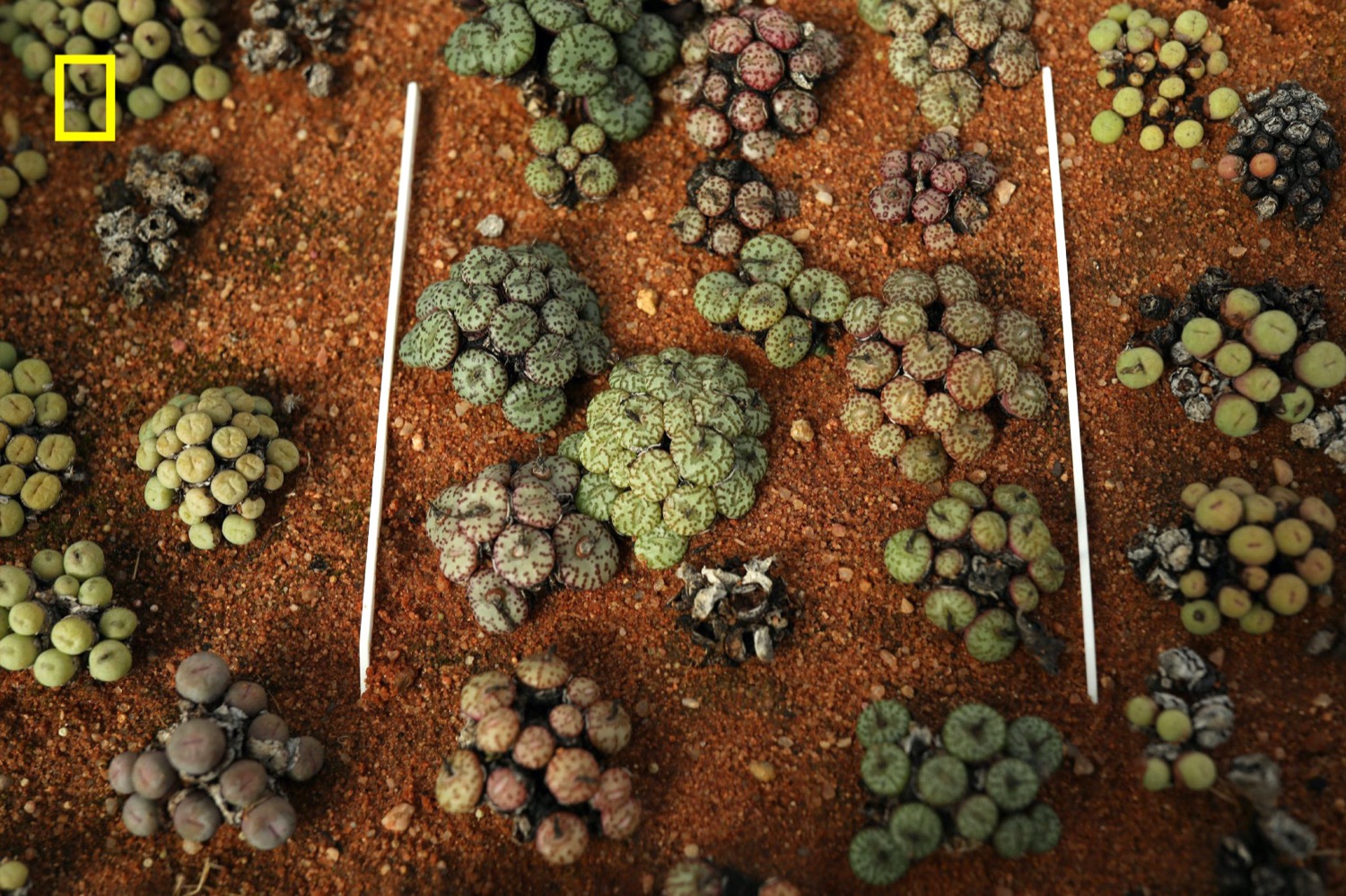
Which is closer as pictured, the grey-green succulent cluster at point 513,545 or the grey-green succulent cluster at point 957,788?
the grey-green succulent cluster at point 957,788

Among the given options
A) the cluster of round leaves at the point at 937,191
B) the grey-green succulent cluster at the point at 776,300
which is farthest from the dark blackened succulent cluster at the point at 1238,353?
the grey-green succulent cluster at the point at 776,300

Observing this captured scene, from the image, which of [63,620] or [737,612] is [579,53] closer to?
[737,612]

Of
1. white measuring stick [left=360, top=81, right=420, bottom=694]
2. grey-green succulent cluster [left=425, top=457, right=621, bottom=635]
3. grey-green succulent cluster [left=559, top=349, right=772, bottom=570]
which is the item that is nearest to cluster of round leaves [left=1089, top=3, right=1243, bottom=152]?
grey-green succulent cluster [left=559, top=349, right=772, bottom=570]

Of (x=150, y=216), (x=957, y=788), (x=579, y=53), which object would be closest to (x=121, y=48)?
(x=150, y=216)

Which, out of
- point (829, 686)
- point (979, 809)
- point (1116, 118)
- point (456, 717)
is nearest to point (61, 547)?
point (456, 717)

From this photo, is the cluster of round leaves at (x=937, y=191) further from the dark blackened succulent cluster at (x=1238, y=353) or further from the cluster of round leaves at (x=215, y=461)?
the cluster of round leaves at (x=215, y=461)

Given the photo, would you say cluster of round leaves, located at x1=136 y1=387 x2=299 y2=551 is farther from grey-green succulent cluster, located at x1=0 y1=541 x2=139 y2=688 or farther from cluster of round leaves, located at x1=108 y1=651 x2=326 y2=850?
cluster of round leaves, located at x1=108 y1=651 x2=326 y2=850

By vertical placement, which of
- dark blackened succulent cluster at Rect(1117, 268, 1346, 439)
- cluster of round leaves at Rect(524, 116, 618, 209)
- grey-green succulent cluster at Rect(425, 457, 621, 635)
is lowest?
grey-green succulent cluster at Rect(425, 457, 621, 635)
